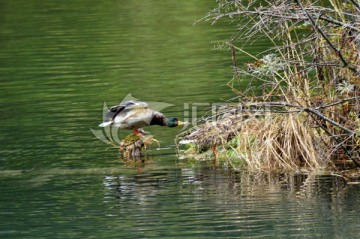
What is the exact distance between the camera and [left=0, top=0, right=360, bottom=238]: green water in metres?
9.59

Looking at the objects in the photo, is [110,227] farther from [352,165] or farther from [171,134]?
[171,134]

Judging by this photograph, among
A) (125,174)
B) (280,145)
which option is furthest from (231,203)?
(125,174)

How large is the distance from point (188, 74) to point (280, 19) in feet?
32.5

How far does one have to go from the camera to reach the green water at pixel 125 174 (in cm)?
959

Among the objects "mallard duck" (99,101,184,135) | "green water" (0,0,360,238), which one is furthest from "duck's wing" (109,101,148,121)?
"green water" (0,0,360,238)

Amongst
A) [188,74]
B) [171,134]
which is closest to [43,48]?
[188,74]

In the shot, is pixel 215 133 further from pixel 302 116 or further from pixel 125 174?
pixel 125 174

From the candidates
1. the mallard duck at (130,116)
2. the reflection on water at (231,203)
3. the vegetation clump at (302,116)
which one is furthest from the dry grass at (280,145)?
the mallard duck at (130,116)

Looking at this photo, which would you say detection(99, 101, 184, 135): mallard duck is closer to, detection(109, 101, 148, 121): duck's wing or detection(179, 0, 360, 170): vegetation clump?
detection(109, 101, 148, 121): duck's wing

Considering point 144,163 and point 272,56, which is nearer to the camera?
point 272,56

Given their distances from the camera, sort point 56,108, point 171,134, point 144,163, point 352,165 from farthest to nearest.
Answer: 1. point 56,108
2. point 171,134
3. point 144,163
4. point 352,165

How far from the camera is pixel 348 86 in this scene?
10.0 m

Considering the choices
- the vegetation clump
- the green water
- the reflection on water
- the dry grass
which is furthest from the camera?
the dry grass

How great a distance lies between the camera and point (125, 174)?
11.9 m
